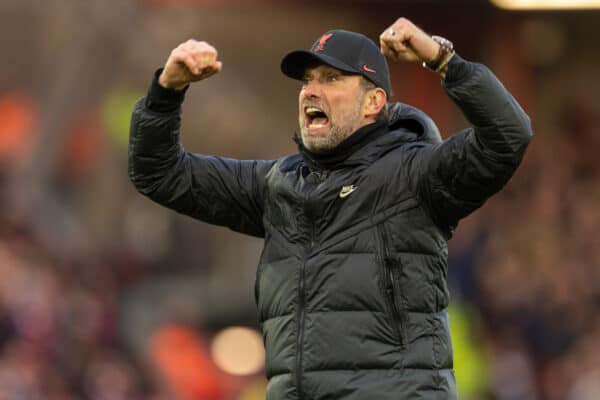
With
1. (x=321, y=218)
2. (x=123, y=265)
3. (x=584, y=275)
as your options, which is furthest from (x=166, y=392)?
(x=321, y=218)

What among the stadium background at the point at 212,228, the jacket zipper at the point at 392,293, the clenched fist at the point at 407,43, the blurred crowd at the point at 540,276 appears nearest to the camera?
the clenched fist at the point at 407,43

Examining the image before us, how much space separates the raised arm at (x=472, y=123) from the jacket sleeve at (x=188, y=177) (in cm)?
80

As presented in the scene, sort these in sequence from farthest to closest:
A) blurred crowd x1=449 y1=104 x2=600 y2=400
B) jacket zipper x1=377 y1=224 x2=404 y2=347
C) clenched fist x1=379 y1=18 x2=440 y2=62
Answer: blurred crowd x1=449 y1=104 x2=600 y2=400 < jacket zipper x1=377 y1=224 x2=404 y2=347 < clenched fist x1=379 y1=18 x2=440 y2=62

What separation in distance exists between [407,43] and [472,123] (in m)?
0.32

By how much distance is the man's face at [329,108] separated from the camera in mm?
4992

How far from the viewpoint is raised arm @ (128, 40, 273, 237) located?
518cm

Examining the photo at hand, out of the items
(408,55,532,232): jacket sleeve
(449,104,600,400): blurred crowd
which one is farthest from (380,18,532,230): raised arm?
(449,104,600,400): blurred crowd

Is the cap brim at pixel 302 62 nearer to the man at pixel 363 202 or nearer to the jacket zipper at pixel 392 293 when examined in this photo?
the man at pixel 363 202

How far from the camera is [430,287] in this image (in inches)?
192

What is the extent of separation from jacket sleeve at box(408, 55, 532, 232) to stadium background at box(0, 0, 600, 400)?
6131mm

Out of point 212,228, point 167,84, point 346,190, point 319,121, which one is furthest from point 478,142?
point 212,228

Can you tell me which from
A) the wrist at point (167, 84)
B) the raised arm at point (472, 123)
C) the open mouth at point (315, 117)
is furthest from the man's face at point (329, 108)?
the wrist at point (167, 84)

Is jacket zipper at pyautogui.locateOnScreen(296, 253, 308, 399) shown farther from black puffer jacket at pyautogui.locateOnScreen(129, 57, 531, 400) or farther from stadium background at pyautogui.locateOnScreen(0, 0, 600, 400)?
stadium background at pyautogui.locateOnScreen(0, 0, 600, 400)

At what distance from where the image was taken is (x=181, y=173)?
532 centimetres
